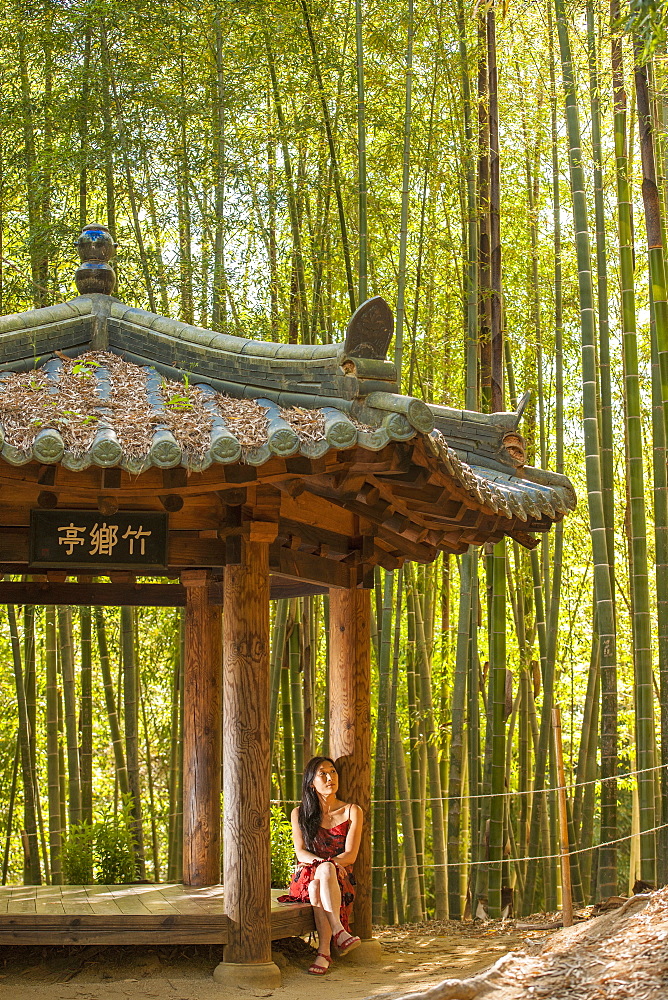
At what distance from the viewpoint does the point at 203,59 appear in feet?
23.6

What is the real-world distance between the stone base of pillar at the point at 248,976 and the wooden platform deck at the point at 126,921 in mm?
107

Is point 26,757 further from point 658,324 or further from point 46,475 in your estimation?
point 658,324

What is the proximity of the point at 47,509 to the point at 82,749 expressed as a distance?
3.44m

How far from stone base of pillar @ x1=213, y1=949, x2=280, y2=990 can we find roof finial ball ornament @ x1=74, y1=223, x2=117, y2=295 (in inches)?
107

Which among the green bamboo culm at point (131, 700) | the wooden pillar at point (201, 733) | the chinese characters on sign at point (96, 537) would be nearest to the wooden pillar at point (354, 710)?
the wooden pillar at point (201, 733)

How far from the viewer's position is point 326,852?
4809 millimetres

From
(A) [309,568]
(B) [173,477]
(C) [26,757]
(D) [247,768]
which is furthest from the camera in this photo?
(C) [26,757]

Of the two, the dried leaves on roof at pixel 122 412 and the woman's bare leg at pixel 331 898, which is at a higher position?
the dried leaves on roof at pixel 122 412

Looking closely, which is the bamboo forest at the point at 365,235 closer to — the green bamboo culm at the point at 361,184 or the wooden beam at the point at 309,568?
the green bamboo culm at the point at 361,184

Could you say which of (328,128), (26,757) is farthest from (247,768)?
(328,128)

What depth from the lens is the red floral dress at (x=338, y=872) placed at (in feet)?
15.8

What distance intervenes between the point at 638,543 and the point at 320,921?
2.37 metres

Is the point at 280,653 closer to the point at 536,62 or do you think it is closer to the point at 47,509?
the point at 47,509

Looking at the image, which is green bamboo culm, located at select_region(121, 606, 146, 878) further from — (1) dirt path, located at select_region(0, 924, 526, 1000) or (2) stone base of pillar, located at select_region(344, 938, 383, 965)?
(2) stone base of pillar, located at select_region(344, 938, 383, 965)
